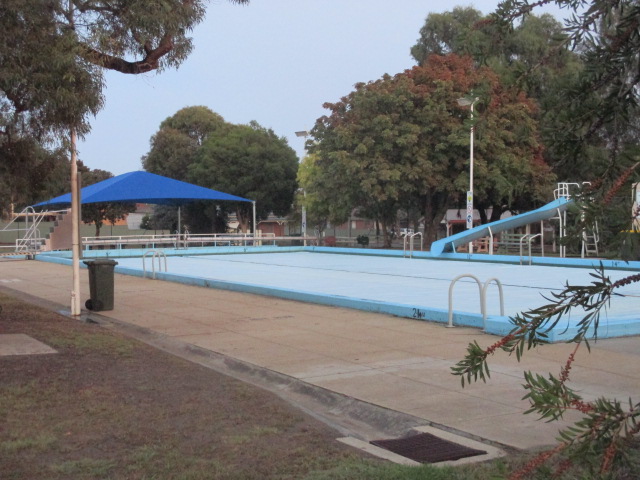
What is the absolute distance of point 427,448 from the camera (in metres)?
6.36

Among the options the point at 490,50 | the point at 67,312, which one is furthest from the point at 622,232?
the point at 67,312

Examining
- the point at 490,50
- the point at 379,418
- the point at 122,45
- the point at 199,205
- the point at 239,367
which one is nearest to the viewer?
the point at 490,50

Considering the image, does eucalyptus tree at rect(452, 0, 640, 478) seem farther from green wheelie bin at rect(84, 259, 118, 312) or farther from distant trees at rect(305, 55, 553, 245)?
distant trees at rect(305, 55, 553, 245)

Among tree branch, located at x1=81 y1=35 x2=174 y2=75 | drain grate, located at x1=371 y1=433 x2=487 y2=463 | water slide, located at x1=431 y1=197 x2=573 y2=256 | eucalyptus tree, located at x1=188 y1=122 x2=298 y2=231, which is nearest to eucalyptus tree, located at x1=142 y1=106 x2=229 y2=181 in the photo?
eucalyptus tree, located at x1=188 y1=122 x2=298 y2=231

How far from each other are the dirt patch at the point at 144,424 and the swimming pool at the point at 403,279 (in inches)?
130

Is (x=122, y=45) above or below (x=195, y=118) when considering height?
below

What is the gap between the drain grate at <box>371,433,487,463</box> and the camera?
6.09 metres

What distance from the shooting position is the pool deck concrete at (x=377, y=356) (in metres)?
7.47

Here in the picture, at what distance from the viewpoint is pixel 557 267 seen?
26.4 m

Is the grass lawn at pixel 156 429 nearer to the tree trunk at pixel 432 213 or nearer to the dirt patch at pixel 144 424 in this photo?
the dirt patch at pixel 144 424

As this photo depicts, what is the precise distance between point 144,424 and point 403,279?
1603 cm

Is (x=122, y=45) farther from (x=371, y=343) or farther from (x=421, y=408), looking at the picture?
(x=421, y=408)

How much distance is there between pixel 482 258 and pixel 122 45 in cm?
2011

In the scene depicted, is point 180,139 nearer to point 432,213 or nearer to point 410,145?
Answer: point 432,213
